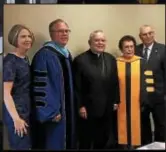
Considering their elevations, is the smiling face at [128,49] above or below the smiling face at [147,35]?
below

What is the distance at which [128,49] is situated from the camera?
1.52 meters

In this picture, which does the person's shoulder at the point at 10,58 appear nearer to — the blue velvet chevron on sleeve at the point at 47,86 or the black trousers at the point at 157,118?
the blue velvet chevron on sleeve at the point at 47,86

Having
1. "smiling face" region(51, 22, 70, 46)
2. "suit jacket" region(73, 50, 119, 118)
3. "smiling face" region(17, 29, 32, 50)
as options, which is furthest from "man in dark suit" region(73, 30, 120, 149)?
"smiling face" region(17, 29, 32, 50)

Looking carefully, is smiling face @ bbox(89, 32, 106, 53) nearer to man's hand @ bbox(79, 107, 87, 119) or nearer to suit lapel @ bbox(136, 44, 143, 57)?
suit lapel @ bbox(136, 44, 143, 57)

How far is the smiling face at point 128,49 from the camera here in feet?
4.95

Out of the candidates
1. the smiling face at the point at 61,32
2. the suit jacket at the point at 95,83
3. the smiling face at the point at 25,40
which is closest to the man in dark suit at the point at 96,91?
the suit jacket at the point at 95,83

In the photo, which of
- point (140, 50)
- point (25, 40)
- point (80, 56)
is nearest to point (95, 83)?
point (80, 56)

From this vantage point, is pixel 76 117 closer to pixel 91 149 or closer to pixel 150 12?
pixel 91 149

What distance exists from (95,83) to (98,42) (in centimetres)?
21

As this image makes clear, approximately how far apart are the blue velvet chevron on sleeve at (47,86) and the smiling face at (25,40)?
0.07 meters

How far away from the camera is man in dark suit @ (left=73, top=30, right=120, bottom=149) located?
4.99ft

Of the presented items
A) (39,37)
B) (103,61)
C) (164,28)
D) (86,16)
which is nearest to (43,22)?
(39,37)

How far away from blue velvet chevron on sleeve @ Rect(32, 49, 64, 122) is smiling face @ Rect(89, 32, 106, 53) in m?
0.20

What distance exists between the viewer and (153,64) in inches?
60.1
